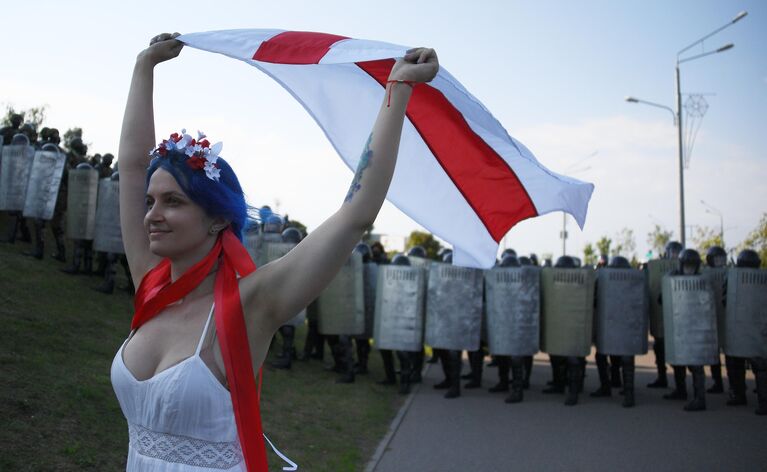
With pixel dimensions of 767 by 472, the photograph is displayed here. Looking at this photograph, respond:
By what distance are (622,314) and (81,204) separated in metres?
8.27

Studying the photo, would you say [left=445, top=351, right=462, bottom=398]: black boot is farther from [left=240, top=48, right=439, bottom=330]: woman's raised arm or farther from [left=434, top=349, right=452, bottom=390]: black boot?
[left=240, top=48, right=439, bottom=330]: woman's raised arm

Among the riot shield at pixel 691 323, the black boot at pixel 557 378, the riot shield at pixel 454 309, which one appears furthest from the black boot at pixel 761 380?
the riot shield at pixel 454 309

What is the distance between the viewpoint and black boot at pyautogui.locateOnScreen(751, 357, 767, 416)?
9.64 metres

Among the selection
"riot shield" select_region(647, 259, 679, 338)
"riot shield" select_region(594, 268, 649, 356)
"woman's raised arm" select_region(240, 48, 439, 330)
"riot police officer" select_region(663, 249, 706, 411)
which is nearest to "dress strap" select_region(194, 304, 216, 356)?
"woman's raised arm" select_region(240, 48, 439, 330)

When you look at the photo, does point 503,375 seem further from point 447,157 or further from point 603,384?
point 447,157

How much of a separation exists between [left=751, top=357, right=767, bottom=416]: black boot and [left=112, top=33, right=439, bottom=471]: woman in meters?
9.05

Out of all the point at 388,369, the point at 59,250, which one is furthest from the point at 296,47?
the point at 59,250

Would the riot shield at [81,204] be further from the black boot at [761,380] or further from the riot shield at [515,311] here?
the black boot at [761,380]

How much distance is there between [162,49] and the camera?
2.76 metres

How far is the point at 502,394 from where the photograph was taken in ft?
37.3

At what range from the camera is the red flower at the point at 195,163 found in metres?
2.30

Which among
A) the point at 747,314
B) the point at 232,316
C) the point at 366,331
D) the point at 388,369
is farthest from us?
the point at 366,331

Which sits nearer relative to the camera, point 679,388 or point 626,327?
point 626,327

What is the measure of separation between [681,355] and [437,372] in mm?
5128
